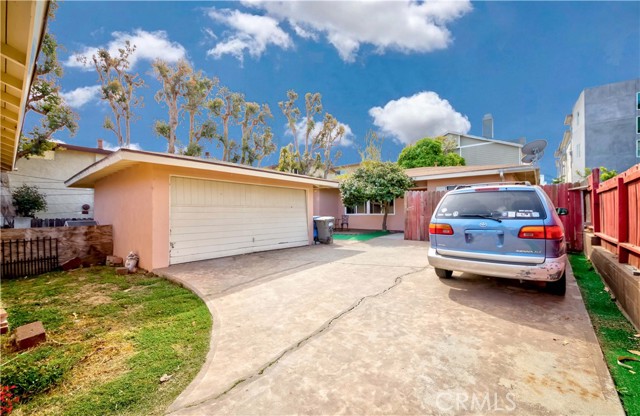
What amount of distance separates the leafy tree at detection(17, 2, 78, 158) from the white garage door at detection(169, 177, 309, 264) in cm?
759

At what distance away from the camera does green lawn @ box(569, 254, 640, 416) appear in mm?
1980

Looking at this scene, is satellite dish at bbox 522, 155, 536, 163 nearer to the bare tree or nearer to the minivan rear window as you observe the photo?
the minivan rear window

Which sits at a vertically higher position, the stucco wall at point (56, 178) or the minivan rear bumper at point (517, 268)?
the stucco wall at point (56, 178)

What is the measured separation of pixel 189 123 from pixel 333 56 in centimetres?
1167

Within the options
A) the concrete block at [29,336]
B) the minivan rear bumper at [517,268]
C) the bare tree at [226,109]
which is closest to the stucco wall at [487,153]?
the bare tree at [226,109]

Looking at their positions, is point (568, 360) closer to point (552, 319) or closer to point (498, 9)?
point (552, 319)

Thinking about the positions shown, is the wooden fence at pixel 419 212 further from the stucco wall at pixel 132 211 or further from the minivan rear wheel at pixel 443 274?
the stucco wall at pixel 132 211

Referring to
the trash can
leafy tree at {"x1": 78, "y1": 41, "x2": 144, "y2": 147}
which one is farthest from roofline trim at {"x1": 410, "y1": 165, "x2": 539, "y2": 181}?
leafy tree at {"x1": 78, "y1": 41, "x2": 144, "y2": 147}

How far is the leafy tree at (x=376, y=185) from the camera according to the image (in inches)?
503

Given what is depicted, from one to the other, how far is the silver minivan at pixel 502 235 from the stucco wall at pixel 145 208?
6091 millimetres

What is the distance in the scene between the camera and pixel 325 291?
459cm

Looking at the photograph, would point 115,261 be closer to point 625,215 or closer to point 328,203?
point 625,215

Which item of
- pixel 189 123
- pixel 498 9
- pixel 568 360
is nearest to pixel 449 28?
pixel 498 9

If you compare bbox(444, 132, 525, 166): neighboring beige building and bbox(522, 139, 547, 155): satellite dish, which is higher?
bbox(444, 132, 525, 166): neighboring beige building
